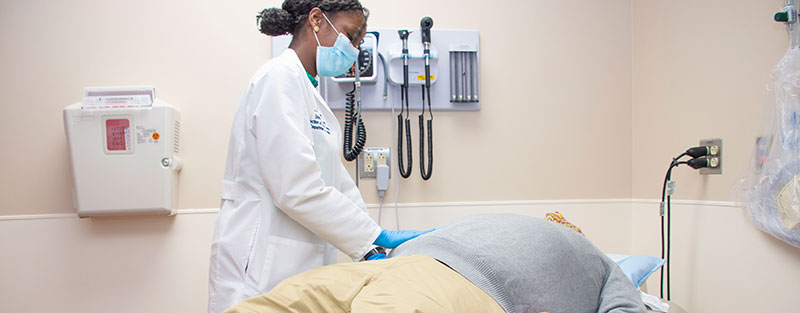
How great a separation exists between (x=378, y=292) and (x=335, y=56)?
85 centimetres

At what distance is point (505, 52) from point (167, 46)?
1.40m

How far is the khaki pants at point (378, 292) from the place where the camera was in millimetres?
719

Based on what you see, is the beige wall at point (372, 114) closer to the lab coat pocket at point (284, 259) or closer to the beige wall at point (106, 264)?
the beige wall at point (106, 264)

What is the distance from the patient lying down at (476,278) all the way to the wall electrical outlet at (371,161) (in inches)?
31.0

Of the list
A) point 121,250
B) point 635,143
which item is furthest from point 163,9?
point 635,143

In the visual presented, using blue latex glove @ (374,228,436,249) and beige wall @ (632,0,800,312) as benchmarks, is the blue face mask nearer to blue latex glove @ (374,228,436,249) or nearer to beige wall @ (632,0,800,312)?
blue latex glove @ (374,228,436,249)

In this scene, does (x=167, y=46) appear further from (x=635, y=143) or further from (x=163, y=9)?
(x=635, y=143)

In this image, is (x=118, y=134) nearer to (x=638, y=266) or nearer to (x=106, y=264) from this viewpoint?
(x=106, y=264)

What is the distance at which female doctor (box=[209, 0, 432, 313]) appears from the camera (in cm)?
115

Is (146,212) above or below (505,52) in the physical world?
below

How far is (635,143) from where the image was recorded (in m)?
2.09

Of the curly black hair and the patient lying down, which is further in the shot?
the curly black hair

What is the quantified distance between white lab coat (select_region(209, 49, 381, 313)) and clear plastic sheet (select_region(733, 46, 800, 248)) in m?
1.13

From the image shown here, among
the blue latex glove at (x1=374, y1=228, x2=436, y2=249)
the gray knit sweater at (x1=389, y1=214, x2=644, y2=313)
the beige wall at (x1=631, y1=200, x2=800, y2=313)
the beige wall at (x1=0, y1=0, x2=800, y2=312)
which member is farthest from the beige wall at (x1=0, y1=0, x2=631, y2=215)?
the gray knit sweater at (x1=389, y1=214, x2=644, y2=313)
